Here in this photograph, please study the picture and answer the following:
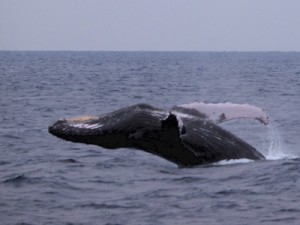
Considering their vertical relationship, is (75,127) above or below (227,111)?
below

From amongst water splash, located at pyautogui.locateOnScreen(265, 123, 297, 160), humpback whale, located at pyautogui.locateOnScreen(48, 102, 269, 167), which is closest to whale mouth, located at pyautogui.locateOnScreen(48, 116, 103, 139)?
humpback whale, located at pyautogui.locateOnScreen(48, 102, 269, 167)

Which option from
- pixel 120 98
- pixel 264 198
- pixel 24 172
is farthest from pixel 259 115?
A: pixel 120 98

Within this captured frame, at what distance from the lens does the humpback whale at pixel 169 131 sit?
789 centimetres

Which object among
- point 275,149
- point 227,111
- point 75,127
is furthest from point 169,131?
point 275,149

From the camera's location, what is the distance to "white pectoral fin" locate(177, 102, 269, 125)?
8.80 m

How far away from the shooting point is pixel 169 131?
7.91 m

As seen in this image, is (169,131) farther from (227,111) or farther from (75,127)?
(227,111)

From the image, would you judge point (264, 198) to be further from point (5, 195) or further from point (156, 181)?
point (5, 195)

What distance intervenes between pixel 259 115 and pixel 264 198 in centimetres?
148

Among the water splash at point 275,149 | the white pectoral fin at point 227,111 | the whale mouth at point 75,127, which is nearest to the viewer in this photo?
the whale mouth at point 75,127

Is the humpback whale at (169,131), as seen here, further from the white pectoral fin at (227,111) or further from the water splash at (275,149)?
the water splash at (275,149)

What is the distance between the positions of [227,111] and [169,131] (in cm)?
126

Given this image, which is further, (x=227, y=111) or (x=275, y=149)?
(x=275, y=149)

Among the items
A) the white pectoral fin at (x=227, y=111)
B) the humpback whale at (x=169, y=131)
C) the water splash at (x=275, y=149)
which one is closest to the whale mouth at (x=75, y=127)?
the humpback whale at (x=169, y=131)
